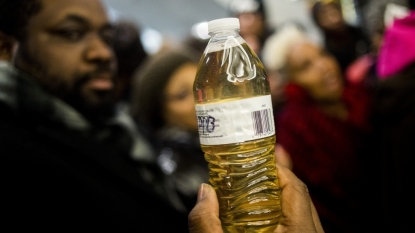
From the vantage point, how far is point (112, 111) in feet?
5.13

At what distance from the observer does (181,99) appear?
1.91 metres

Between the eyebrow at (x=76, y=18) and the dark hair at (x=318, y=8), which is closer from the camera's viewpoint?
the eyebrow at (x=76, y=18)

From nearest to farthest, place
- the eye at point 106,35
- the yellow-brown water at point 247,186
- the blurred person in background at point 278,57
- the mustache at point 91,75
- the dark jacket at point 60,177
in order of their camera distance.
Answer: the yellow-brown water at point 247,186, the dark jacket at point 60,177, the mustache at point 91,75, the eye at point 106,35, the blurred person in background at point 278,57

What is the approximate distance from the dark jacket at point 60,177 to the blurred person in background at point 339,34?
198 centimetres

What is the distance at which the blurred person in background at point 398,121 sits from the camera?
1395 mm

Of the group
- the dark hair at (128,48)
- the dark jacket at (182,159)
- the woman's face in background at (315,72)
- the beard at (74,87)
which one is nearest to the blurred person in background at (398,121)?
the woman's face in background at (315,72)

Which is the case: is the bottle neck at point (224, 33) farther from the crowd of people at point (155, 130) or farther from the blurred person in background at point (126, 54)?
the blurred person in background at point (126, 54)

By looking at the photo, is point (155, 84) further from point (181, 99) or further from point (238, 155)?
point (238, 155)

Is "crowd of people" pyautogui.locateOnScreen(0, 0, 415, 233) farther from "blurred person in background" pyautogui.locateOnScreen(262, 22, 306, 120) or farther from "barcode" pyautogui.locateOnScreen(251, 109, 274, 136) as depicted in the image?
"barcode" pyautogui.locateOnScreen(251, 109, 274, 136)

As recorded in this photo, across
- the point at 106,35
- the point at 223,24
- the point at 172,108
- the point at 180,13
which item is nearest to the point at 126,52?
the point at 172,108

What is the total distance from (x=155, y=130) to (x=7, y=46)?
3.10 feet

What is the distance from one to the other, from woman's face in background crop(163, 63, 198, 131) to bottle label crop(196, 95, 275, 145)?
1186 mm

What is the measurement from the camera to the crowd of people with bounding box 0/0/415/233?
1042 mm

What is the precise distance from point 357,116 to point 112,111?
143 cm
